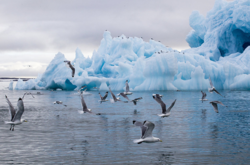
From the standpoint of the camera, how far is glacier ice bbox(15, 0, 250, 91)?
50969mm

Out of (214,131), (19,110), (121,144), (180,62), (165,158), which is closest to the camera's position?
(165,158)

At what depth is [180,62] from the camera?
176 feet

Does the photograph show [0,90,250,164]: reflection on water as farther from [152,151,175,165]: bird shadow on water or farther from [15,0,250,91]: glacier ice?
[15,0,250,91]: glacier ice

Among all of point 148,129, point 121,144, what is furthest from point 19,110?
point 148,129

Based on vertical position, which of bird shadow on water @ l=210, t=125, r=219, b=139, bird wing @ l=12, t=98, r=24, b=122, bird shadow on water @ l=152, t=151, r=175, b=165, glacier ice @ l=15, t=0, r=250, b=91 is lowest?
bird shadow on water @ l=152, t=151, r=175, b=165

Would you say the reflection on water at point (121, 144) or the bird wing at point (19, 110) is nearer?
the bird wing at point (19, 110)

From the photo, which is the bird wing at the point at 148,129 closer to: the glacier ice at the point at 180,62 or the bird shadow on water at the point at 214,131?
the bird shadow on water at the point at 214,131

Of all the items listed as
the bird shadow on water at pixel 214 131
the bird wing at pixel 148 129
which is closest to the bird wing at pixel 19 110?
the bird wing at pixel 148 129

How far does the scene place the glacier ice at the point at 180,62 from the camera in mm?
50969

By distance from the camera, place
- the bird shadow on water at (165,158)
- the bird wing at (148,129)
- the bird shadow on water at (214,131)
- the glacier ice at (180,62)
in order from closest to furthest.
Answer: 1. the bird wing at (148,129)
2. the bird shadow on water at (165,158)
3. the bird shadow on water at (214,131)
4. the glacier ice at (180,62)

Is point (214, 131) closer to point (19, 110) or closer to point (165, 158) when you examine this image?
point (165, 158)

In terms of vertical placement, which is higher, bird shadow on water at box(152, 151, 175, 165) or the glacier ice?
the glacier ice

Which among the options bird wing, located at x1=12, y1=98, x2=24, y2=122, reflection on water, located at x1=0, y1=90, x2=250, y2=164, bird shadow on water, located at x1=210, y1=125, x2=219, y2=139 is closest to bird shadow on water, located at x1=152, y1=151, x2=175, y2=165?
reflection on water, located at x1=0, y1=90, x2=250, y2=164

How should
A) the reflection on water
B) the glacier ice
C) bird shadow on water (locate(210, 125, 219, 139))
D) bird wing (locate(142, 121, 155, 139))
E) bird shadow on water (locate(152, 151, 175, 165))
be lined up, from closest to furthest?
bird wing (locate(142, 121, 155, 139)), bird shadow on water (locate(152, 151, 175, 165)), the reflection on water, bird shadow on water (locate(210, 125, 219, 139)), the glacier ice
